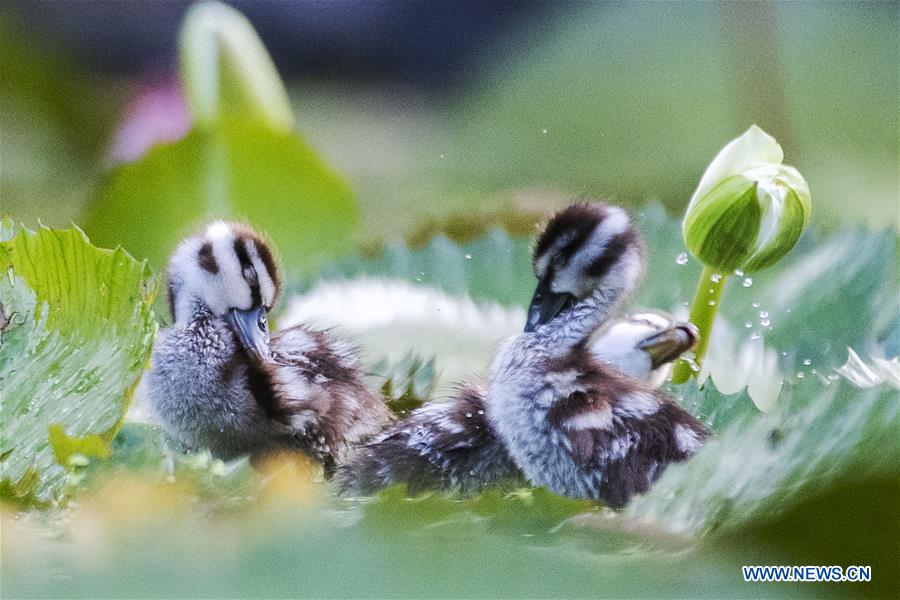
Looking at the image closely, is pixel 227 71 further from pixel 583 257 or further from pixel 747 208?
pixel 747 208

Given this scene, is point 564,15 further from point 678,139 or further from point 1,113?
point 1,113

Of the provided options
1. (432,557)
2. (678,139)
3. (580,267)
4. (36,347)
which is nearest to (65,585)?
(36,347)

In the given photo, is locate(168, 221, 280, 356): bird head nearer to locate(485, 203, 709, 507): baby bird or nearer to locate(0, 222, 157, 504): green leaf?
locate(0, 222, 157, 504): green leaf

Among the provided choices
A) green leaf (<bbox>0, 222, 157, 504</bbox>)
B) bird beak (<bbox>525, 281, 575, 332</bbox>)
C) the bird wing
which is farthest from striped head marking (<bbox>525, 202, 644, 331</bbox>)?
green leaf (<bbox>0, 222, 157, 504</bbox>)

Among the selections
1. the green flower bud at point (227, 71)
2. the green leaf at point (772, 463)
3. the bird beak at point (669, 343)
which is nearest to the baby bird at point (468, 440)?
the bird beak at point (669, 343)

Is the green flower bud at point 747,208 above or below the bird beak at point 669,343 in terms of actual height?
above

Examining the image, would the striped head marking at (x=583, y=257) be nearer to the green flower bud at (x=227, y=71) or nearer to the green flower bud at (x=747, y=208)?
the green flower bud at (x=747, y=208)

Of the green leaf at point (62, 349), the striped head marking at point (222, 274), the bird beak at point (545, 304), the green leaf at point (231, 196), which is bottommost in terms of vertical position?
the green leaf at point (62, 349)
